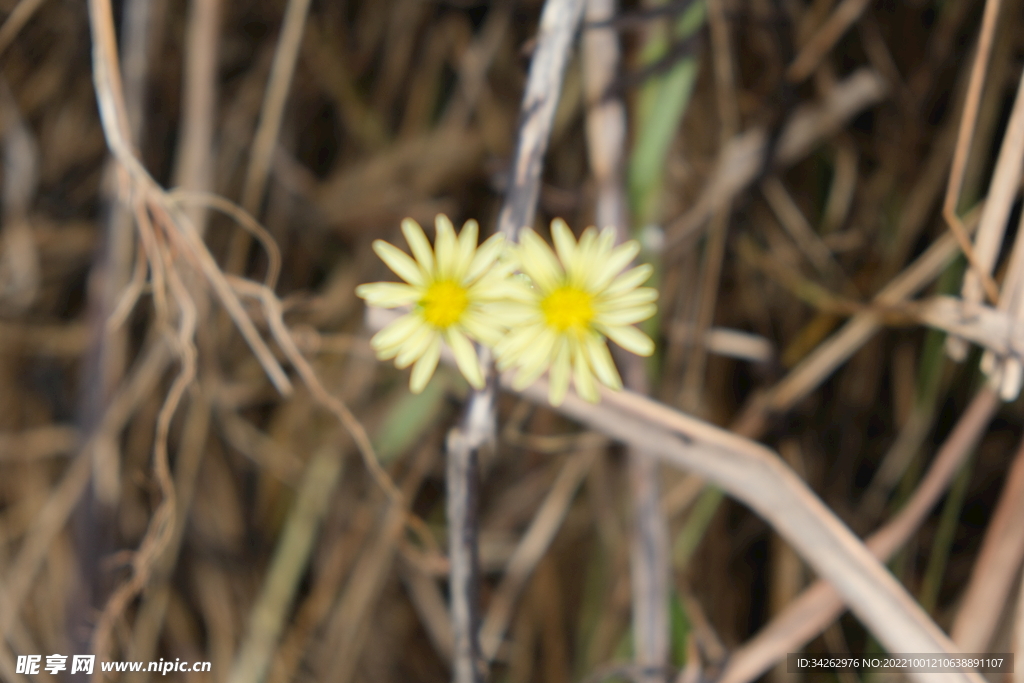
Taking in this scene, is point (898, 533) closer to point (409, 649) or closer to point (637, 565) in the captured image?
point (637, 565)

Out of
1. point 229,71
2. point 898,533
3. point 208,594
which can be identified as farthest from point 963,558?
point 229,71

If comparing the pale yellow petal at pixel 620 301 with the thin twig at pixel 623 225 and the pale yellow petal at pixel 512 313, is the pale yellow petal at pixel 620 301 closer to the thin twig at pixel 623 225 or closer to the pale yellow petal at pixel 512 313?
the pale yellow petal at pixel 512 313

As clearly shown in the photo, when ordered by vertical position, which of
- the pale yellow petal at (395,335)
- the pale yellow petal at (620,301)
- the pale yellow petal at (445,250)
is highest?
the pale yellow petal at (445,250)

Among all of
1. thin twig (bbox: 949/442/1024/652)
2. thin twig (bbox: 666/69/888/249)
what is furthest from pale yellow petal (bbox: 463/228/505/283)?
thin twig (bbox: 949/442/1024/652)

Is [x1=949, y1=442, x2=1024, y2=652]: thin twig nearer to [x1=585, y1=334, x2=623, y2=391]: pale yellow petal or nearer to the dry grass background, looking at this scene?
the dry grass background

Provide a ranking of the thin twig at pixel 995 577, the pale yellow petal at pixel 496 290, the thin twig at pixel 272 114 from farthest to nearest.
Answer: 1. the thin twig at pixel 272 114
2. the thin twig at pixel 995 577
3. the pale yellow petal at pixel 496 290

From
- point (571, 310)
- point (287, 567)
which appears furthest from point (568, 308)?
point (287, 567)

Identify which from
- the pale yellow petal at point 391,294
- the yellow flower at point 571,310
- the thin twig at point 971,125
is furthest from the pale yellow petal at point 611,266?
the thin twig at point 971,125
